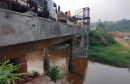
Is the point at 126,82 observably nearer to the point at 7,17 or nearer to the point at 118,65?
the point at 118,65

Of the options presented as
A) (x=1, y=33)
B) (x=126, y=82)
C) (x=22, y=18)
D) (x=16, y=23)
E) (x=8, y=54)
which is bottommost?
(x=126, y=82)

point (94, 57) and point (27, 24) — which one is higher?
point (27, 24)

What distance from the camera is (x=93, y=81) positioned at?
9945 mm

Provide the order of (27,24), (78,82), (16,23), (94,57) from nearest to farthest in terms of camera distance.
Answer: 1. (16,23)
2. (27,24)
3. (78,82)
4. (94,57)

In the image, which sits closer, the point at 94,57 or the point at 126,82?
the point at 126,82

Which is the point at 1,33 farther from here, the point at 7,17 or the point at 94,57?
the point at 94,57

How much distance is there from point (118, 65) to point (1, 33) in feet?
57.1

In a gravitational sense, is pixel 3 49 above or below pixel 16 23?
below

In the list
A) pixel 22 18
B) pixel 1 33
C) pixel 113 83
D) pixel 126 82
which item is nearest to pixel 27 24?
pixel 22 18

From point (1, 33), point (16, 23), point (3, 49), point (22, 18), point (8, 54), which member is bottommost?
point (8, 54)

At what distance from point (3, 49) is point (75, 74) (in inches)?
403

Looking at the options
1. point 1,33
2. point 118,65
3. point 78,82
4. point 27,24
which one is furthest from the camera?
point 118,65

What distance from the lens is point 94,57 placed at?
17.6 metres

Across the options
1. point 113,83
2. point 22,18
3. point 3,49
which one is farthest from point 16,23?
point 113,83
